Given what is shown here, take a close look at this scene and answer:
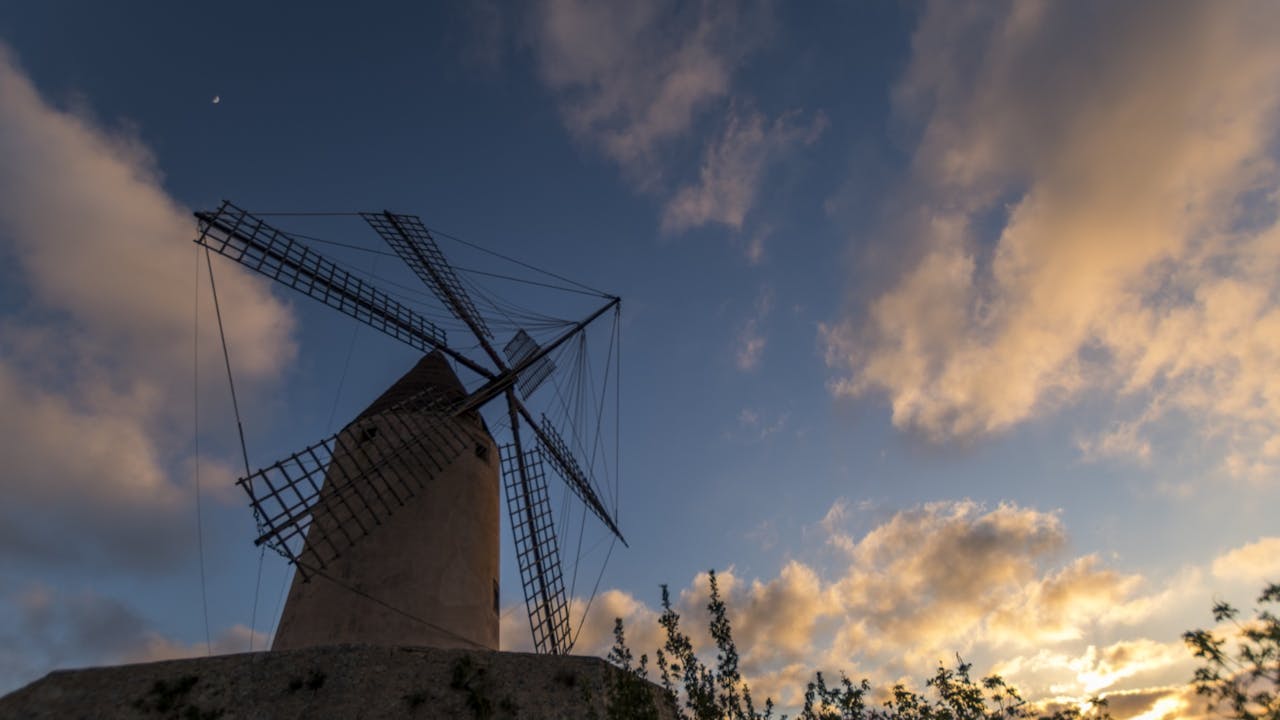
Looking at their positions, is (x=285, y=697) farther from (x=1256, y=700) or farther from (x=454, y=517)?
(x=1256, y=700)

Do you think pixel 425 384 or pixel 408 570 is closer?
pixel 408 570

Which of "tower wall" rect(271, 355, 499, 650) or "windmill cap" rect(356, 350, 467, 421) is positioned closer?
"tower wall" rect(271, 355, 499, 650)

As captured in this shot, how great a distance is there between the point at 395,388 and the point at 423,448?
2605mm

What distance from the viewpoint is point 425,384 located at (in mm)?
11891

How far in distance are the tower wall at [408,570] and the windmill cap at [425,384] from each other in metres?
1.07

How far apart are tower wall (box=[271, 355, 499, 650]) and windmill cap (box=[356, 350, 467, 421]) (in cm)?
107

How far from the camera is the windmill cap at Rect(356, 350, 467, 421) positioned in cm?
1135

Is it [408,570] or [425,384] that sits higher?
[425,384]

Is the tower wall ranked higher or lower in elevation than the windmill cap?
lower

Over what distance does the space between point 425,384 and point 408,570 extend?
4.31 metres

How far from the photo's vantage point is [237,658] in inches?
255

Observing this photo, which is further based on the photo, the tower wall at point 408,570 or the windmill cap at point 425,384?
A: the windmill cap at point 425,384

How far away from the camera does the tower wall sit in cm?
812

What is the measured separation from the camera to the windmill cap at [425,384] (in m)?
11.3
